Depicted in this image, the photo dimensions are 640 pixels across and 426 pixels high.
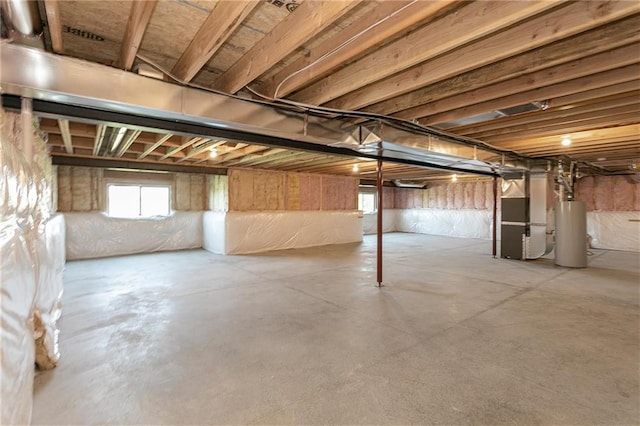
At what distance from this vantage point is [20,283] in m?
1.39

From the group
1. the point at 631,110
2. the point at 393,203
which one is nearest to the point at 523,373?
the point at 631,110

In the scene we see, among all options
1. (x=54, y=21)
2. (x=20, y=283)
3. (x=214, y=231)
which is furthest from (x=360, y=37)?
(x=214, y=231)

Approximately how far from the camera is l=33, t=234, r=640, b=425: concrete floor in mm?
1615

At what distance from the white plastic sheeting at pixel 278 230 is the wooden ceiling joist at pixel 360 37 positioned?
4712 millimetres

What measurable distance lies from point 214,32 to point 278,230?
589 centimetres

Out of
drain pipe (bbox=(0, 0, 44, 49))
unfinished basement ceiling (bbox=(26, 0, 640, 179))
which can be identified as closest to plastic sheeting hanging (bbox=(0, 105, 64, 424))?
drain pipe (bbox=(0, 0, 44, 49))

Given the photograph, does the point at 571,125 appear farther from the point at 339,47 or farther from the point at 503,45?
the point at 339,47

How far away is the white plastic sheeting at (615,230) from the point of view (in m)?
7.26

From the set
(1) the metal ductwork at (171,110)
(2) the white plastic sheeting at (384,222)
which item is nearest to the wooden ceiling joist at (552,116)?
(1) the metal ductwork at (171,110)

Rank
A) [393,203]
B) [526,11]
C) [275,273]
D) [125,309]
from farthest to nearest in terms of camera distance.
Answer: [393,203] < [275,273] < [125,309] < [526,11]

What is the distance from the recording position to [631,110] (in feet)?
9.14

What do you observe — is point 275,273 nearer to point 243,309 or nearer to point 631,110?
point 243,309

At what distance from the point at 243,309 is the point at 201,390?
1349mm

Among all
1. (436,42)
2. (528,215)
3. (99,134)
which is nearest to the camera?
(436,42)
